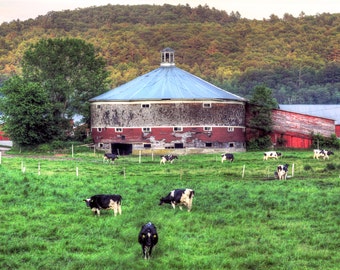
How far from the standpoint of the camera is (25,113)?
59188 millimetres

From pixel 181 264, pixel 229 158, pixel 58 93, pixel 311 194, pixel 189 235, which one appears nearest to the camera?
pixel 181 264

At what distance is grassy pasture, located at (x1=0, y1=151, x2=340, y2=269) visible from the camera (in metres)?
16.6

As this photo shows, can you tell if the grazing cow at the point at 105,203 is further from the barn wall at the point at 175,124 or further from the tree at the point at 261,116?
the tree at the point at 261,116

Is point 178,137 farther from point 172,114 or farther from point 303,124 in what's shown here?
point 303,124

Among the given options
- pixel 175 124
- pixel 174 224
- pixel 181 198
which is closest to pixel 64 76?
pixel 175 124

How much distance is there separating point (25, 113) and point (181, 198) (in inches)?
1483

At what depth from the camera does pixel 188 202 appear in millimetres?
23656

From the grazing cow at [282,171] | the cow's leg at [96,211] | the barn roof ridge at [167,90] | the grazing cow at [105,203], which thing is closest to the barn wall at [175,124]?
the barn roof ridge at [167,90]

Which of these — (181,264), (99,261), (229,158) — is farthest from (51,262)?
(229,158)

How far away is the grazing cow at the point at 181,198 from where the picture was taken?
23700 millimetres

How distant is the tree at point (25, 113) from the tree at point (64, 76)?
198 inches

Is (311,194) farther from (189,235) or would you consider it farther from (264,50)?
(264,50)

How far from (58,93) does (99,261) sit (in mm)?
53275

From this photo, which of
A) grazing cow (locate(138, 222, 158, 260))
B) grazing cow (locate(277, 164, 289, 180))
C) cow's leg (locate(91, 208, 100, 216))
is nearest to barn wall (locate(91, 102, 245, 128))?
grazing cow (locate(277, 164, 289, 180))
